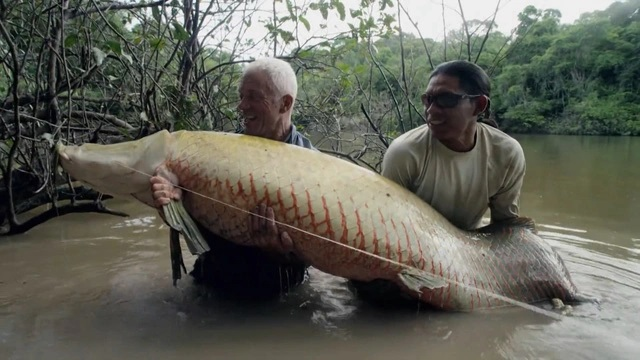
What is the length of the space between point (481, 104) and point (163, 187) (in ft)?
5.56

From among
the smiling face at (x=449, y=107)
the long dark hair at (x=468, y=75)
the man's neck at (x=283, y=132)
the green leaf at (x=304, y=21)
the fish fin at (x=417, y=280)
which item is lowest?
the fish fin at (x=417, y=280)

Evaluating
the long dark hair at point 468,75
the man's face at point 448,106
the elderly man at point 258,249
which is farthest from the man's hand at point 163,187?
the long dark hair at point 468,75

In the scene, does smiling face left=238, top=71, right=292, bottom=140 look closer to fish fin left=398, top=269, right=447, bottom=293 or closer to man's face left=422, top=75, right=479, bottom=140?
man's face left=422, top=75, right=479, bottom=140

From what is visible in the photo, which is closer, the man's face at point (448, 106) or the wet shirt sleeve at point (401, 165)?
the man's face at point (448, 106)

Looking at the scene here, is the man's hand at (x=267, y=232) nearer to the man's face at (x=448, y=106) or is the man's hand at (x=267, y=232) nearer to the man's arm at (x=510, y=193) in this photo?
the man's face at (x=448, y=106)

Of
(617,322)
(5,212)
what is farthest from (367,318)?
(5,212)

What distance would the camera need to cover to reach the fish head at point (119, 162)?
7.83 feet

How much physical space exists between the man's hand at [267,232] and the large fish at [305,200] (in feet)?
0.11

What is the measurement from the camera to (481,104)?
288cm

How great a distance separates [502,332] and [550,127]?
3368 centimetres

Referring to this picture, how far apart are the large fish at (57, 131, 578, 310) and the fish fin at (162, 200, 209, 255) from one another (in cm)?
1

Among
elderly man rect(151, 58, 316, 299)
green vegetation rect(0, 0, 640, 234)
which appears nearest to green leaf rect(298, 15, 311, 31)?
green vegetation rect(0, 0, 640, 234)

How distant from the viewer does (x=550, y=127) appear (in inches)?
1308

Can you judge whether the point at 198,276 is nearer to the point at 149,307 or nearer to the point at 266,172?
the point at 149,307
